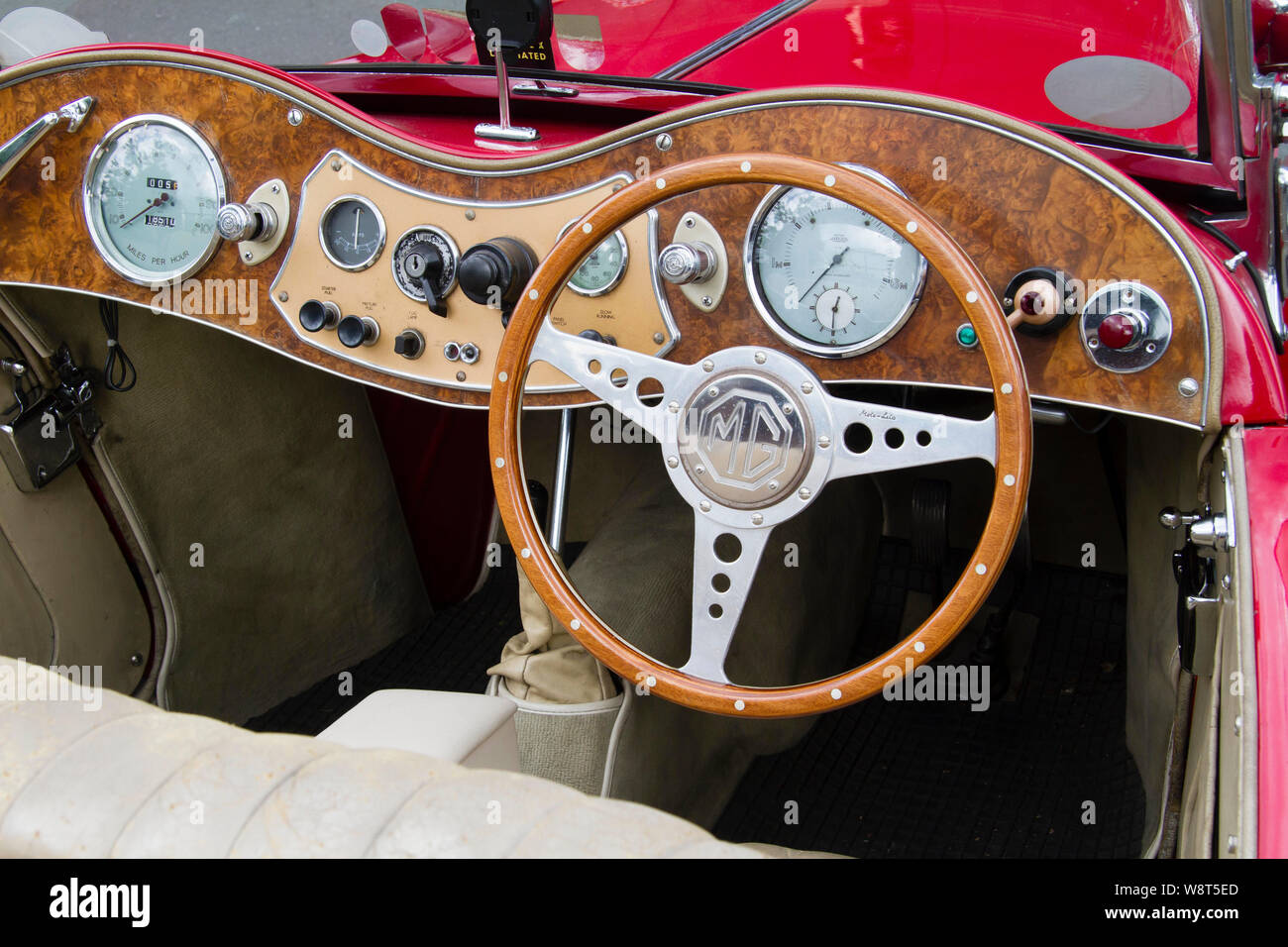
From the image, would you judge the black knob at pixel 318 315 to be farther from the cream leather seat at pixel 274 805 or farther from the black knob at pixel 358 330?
the cream leather seat at pixel 274 805

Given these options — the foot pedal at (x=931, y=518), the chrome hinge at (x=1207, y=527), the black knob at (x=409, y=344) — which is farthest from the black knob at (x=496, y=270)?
the foot pedal at (x=931, y=518)

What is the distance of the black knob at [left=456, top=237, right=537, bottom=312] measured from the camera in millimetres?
1624

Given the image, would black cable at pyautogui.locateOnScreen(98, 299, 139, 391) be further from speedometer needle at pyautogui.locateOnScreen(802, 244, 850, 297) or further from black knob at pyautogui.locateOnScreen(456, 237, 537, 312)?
speedometer needle at pyautogui.locateOnScreen(802, 244, 850, 297)

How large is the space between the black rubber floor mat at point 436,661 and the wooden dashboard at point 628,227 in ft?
3.34

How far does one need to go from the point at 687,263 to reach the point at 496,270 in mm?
265

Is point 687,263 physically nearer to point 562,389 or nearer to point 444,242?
point 562,389

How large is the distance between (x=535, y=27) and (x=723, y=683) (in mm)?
949

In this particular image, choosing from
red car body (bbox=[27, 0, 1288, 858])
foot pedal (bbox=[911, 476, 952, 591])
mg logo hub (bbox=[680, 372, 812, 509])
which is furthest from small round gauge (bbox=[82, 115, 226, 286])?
foot pedal (bbox=[911, 476, 952, 591])

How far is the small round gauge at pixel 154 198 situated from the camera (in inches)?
72.9

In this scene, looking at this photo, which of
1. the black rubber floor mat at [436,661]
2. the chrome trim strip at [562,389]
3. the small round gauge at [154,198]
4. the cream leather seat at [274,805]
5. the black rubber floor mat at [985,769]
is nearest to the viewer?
the cream leather seat at [274,805]

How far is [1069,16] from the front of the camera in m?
1.96

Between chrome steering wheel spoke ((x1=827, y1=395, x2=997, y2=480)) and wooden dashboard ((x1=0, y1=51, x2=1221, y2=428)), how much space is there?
12cm
